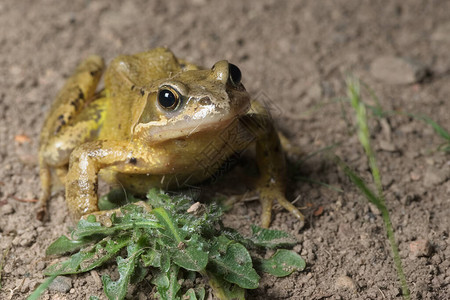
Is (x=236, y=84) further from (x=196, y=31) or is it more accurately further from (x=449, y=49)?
(x=449, y=49)

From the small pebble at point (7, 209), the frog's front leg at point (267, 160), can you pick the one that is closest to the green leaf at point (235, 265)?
the frog's front leg at point (267, 160)

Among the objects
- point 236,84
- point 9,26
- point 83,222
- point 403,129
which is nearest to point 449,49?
point 403,129

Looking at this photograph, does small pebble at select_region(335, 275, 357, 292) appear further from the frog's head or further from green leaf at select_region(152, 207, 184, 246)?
the frog's head

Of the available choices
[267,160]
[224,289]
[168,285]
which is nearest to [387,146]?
[267,160]

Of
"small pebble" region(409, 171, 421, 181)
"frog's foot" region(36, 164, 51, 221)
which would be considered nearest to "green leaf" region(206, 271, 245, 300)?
"frog's foot" region(36, 164, 51, 221)

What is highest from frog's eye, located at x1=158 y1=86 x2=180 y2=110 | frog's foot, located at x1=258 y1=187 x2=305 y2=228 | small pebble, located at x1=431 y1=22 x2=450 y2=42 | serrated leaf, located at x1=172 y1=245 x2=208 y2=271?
frog's eye, located at x1=158 y1=86 x2=180 y2=110
